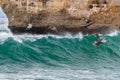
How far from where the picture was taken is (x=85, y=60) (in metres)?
16.5

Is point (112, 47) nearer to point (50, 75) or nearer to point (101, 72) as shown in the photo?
point (101, 72)

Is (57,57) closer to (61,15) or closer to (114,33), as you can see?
(61,15)

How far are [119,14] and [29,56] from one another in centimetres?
735

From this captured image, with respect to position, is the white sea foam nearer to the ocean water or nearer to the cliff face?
the ocean water

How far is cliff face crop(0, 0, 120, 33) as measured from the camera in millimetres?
21688

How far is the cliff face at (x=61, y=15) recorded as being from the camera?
21688mm

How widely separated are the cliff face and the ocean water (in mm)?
667

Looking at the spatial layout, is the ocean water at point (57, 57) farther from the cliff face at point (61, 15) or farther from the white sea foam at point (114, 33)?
the cliff face at point (61, 15)

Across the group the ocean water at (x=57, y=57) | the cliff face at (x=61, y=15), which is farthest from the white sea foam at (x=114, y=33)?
the cliff face at (x=61, y=15)

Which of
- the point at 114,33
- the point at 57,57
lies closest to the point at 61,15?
the point at 114,33

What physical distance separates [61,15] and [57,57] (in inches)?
222

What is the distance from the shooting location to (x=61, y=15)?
71.8 feet

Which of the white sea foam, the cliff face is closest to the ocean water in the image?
the white sea foam

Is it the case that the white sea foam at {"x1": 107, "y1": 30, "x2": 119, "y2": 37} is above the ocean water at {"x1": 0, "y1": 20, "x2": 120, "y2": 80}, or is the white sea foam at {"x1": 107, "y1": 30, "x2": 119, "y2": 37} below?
below
